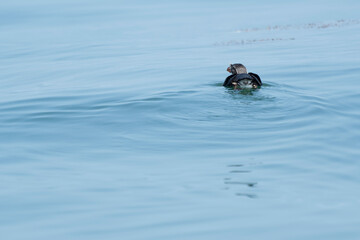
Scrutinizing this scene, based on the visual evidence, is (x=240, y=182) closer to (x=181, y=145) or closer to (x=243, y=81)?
(x=181, y=145)

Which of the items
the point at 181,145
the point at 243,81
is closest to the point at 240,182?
Answer: the point at 181,145

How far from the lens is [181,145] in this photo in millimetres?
10938

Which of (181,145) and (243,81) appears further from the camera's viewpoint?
(243,81)

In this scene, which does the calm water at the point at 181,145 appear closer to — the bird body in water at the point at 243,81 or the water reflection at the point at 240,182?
the water reflection at the point at 240,182

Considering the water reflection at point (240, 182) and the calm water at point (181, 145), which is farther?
the water reflection at point (240, 182)

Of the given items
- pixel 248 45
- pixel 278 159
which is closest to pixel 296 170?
pixel 278 159

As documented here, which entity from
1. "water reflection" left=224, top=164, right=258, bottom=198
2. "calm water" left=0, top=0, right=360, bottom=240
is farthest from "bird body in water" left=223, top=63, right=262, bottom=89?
"water reflection" left=224, top=164, right=258, bottom=198

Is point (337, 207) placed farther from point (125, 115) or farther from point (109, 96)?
point (109, 96)

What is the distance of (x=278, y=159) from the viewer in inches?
384

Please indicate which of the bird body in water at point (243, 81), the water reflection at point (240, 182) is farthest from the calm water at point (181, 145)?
the bird body in water at point (243, 81)

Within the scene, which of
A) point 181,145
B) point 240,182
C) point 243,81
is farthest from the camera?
point 243,81

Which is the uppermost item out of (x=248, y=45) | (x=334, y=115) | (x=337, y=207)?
(x=248, y=45)

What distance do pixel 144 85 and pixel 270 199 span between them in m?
10.0

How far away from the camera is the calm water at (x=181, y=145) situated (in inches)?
288
